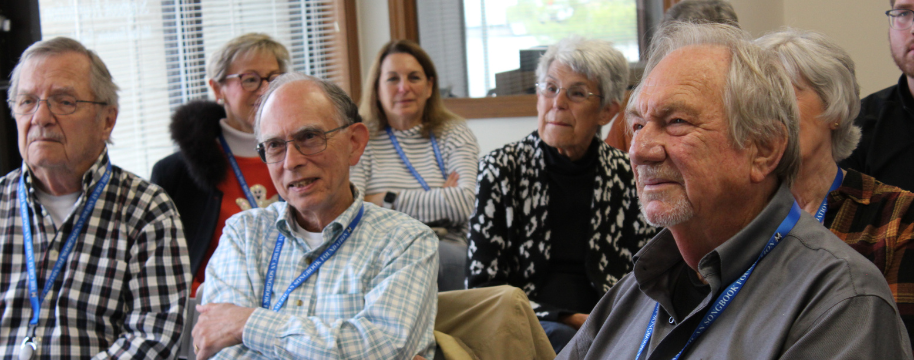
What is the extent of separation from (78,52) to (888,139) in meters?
2.64

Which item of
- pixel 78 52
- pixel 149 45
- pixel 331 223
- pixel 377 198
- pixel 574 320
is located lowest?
pixel 574 320

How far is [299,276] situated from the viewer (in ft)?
6.06

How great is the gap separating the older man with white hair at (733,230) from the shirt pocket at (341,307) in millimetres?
743

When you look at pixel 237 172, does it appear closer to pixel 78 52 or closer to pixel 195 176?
pixel 195 176

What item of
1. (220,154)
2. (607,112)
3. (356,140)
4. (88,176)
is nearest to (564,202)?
(607,112)

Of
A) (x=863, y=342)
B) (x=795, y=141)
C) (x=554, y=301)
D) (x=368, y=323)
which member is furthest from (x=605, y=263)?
(x=863, y=342)

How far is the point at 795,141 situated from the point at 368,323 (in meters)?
1.03

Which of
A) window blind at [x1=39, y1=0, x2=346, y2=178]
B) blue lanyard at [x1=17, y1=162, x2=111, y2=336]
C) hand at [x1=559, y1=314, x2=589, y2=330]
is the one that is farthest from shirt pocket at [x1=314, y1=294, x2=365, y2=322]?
window blind at [x1=39, y1=0, x2=346, y2=178]

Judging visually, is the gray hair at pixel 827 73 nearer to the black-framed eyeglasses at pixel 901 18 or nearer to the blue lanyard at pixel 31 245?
the black-framed eyeglasses at pixel 901 18

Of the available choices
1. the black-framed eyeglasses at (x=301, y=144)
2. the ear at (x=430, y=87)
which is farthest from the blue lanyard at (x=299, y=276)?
the ear at (x=430, y=87)

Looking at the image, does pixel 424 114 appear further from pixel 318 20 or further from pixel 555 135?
pixel 318 20

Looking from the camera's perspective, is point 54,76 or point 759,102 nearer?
point 759,102

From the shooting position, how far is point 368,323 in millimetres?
1688

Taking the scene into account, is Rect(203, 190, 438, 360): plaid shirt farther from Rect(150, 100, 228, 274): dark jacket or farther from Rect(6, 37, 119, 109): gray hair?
Rect(150, 100, 228, 274): dark jacket
